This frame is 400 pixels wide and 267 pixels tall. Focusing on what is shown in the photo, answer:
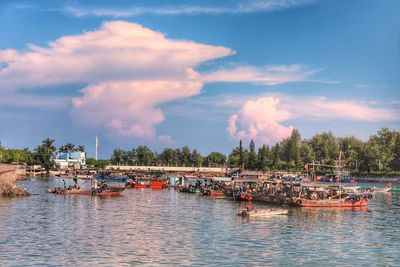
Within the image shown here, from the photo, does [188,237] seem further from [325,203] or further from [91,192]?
[91,192]

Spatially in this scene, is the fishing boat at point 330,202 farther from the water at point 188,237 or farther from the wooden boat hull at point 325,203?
the water at point 188,237

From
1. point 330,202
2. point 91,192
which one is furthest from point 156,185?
point 330,202

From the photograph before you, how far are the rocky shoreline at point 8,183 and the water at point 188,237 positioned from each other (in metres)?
15.1

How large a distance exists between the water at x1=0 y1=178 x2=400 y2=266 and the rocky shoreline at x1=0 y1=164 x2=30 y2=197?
1506 cm

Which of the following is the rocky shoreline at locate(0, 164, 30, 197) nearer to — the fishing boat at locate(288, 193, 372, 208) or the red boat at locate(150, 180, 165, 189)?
the fishing boat at locate(288, 193, 372, 208)

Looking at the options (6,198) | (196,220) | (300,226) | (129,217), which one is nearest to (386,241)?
(300,226)

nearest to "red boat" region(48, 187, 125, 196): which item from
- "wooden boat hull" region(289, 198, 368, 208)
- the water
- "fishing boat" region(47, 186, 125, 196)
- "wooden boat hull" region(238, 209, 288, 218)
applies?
"fishing boat" region(47, 186, 125, 196)

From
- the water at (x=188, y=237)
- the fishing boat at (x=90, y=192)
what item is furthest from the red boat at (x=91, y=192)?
the water at (x=188, y=237)

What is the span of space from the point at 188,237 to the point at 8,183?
59549 mm

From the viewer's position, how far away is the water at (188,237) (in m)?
44.3

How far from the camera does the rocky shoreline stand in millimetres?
100750

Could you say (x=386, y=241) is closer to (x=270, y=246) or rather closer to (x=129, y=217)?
(x=270, y=246)

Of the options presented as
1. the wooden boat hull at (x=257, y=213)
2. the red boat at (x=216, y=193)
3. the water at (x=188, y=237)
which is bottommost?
the water at (x=188, y=237)

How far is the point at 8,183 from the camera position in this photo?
104 metres
